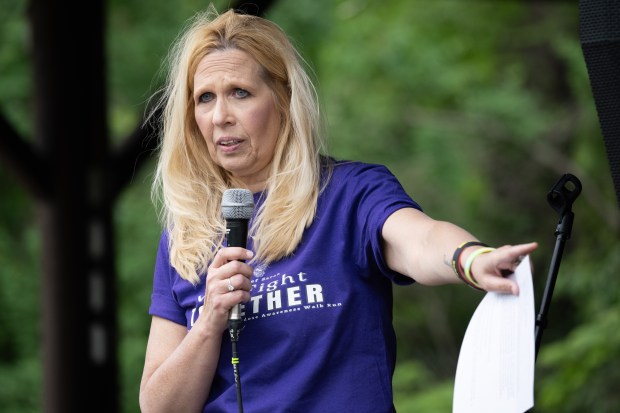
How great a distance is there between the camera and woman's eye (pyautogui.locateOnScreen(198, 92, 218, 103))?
2.14 metres

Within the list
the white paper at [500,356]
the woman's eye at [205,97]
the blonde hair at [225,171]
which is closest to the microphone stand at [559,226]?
the white paper at [500,356]

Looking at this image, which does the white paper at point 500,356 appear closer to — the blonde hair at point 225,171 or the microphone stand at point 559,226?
the microphone stand at point 559,226

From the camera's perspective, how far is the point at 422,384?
38.8 ft

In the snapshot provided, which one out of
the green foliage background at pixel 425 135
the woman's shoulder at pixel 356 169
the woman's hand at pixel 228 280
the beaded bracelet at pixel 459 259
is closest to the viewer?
the beaded bracelet at pixel 459 259

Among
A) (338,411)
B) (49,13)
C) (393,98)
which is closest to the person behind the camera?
(338,411)

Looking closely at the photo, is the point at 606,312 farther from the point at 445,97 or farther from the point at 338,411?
the point at 338,411

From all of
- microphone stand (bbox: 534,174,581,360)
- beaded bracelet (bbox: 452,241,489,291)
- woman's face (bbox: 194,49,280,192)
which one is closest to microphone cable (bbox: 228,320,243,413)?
woman's face (bbox: 194,49,280,192)

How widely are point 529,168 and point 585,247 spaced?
12.2ft

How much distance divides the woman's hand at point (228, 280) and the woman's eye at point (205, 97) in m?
0.38

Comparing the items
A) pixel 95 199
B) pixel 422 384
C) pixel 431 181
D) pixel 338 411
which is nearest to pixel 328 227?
pixel 338 411

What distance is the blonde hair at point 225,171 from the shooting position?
206 cm

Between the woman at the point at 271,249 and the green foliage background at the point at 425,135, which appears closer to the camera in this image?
the woman at the point at 271,249

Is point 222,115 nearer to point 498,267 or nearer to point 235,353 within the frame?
point 235,353

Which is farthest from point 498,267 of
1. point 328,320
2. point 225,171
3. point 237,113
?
point 225,171
